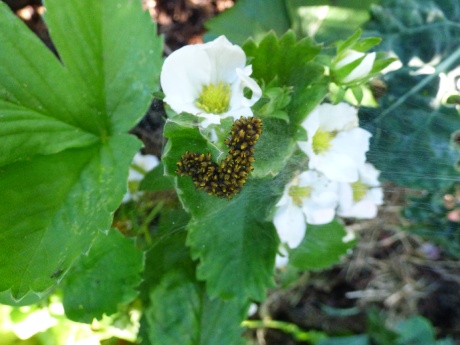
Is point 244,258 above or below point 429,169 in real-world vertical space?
below

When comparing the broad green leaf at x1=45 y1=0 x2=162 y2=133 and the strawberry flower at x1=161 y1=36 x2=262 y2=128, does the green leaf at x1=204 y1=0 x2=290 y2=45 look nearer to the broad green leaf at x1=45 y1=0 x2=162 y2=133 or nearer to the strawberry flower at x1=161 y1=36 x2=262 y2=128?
the broad green leaf at x1=45 y1=0 x2=162 y2=133

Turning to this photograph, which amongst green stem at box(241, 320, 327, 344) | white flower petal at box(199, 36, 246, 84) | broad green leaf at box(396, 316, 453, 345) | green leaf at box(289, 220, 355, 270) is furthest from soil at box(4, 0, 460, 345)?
white flower petal at box(199, 36, 246, 84)

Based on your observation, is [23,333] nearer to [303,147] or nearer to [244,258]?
[244,258]

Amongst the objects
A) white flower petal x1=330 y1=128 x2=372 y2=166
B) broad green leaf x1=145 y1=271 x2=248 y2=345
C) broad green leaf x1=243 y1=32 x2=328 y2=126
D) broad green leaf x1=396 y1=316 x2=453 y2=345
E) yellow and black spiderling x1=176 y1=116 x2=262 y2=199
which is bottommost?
broad green leaf x1=396 y1=316 x2=453 y2=345

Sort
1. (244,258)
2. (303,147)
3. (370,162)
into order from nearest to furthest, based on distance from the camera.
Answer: (303,147) → (370,162) → (244,258)

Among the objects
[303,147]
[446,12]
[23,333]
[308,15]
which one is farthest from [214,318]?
[446,12]

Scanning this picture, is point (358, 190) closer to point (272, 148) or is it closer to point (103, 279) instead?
point (272, 148)

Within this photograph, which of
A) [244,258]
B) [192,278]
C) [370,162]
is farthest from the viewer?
[192,278]
